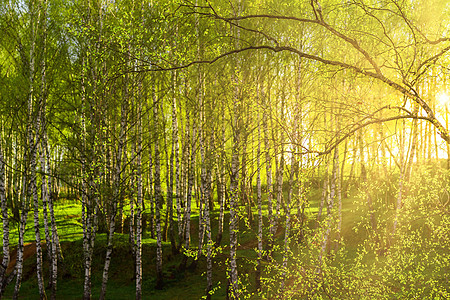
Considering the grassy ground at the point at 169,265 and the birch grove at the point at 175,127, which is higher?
the birch grove at the point at 175,127

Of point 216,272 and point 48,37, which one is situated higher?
point 48,37

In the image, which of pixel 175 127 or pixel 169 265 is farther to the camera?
pixel 169 265

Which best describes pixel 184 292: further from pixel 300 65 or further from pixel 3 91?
pixel 3 91

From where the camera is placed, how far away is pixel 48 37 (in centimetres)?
1480

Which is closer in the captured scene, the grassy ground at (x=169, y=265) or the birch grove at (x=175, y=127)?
the birch grove at (x=175, y=127)

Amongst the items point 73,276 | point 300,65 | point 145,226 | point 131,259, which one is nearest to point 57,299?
point 73,276

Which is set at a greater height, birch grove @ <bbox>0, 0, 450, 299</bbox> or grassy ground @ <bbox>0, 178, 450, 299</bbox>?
birch grove @ <bbox>0, 0, 450, 299</bbox>

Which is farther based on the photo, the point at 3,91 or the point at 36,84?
the point at 3,91

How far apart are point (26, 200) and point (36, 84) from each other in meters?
4.69

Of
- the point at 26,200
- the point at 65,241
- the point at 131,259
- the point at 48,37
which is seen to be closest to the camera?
the point at 26,200

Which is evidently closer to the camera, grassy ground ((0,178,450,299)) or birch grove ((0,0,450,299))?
birch grove ((0,0,450,299))

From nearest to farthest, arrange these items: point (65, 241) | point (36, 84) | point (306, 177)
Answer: point (306, 177)
point (36, 84)
point (65, 241)

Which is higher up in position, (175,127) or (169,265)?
(175,127)

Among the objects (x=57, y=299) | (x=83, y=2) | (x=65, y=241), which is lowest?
(x=57, y=299)
